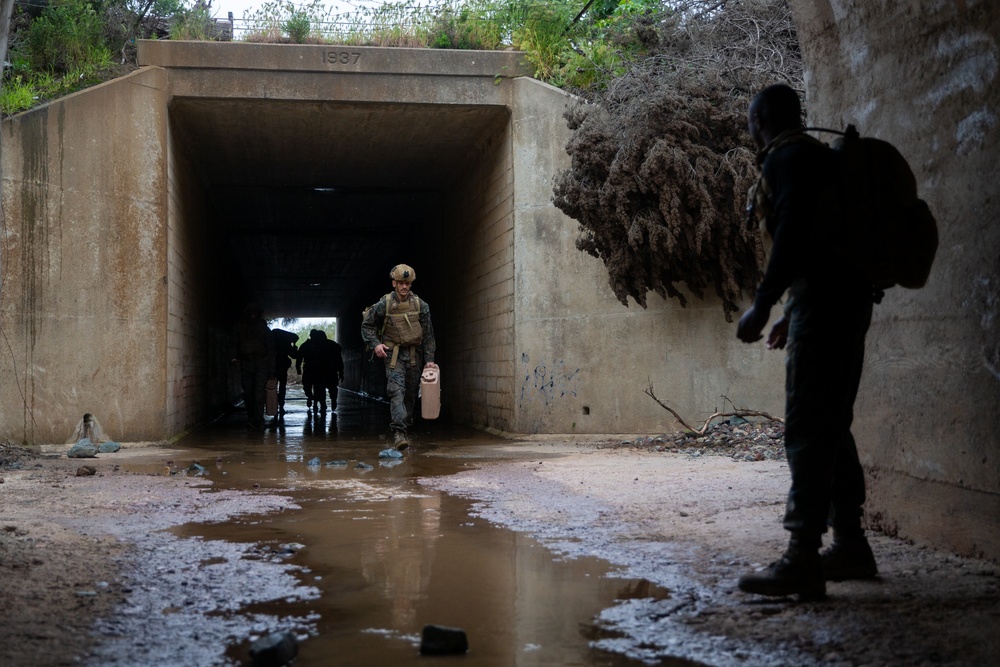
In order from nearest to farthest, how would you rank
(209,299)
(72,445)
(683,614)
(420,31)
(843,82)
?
(683,614) → (843,82) → (72,445) → (420,31) → (209,299)

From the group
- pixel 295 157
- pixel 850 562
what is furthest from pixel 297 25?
pixel 850 562

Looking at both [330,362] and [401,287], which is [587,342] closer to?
[401,287]

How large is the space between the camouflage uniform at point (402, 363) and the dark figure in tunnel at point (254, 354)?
4416mm

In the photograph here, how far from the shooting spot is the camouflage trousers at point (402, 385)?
33.9ft

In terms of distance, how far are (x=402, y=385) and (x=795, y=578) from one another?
24.6ft

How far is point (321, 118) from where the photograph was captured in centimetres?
1235

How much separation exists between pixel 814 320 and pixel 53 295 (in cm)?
921

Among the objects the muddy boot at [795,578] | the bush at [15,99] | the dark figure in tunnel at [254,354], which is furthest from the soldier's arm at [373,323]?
the muddy boot at [795,578]

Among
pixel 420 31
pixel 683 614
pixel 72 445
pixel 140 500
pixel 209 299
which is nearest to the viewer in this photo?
pixel 683 614

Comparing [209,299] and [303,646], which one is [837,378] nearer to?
[303,646]

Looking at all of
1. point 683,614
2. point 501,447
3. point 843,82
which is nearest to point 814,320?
point 683,614

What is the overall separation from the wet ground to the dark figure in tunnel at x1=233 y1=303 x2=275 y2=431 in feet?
23.7

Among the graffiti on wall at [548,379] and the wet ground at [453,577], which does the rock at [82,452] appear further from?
the graffiti on wall at [548,379]

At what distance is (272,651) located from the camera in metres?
2.58
